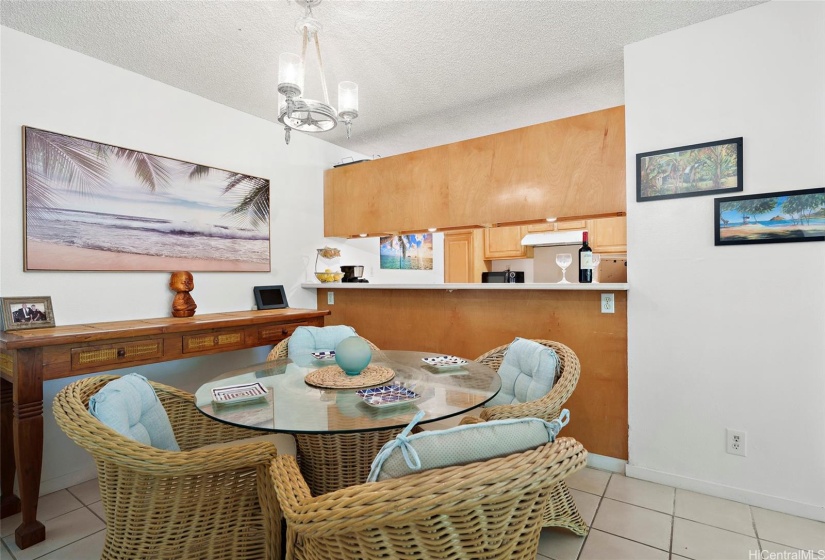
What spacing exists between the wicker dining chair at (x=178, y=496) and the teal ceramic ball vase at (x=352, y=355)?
43 cm

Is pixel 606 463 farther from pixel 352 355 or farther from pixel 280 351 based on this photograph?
pixel 280 351

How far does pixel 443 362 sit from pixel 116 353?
5.66 feet

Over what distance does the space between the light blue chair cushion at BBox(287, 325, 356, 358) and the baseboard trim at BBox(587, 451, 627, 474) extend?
172 cm

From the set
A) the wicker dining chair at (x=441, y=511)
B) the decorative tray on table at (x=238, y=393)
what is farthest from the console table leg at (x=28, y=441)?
the wicker dining chair at (x=441, y=511)

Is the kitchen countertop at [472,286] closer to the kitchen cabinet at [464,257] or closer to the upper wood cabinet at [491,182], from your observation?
the upper wood cabinet at [491,182]

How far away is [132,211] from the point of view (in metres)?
2.66

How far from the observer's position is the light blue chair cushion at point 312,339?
2424mm

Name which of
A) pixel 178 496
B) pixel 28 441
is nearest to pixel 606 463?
pixel 178 496

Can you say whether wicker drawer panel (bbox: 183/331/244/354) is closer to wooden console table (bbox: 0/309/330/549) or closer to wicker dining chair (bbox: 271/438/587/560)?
wooden console table (bbox: 0/309/330/549)

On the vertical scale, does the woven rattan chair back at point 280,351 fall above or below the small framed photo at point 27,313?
below

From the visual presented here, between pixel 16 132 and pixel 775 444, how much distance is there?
4.31 m

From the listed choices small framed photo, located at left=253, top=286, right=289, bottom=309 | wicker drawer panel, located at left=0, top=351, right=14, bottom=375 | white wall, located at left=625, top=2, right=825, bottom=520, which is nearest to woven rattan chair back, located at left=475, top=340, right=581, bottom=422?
white wall, located at left=625, top=2, right=825, bottom=520

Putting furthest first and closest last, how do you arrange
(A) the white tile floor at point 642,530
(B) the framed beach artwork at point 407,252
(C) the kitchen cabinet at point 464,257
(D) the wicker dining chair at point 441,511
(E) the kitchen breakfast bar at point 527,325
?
(C) the kitchen cabinet at point 464,257 → (B) the framed beach artwork at point 407,252 → (E) the kitchen breakfast bar at point 527,325 → (A) the white tile floor at point 642,530 → (D) the wicker dining chair at point 441,511

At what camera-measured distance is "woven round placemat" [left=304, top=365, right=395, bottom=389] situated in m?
1.58
